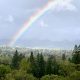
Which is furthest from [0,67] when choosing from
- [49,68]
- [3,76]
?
[49,68]

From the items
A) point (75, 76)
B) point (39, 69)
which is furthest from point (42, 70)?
point (75, 76)

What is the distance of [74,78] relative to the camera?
381 feet

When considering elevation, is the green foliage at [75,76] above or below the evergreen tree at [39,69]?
below

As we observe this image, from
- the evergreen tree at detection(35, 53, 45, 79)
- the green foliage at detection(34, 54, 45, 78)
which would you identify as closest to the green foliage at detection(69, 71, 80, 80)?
the evergreen tree at detection(35, 53, 45, 79)

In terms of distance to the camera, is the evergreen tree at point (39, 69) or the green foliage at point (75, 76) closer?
the green foliage at point (75, 76)

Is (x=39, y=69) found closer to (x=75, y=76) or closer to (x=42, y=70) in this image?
(x=42, y=70)

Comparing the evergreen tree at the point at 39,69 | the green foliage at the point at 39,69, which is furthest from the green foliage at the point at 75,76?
the green foliage at the point at 39,69

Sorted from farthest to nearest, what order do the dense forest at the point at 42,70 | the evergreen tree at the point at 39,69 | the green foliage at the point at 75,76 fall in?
the evergreen tree at the point at 39,69 → the dense forest at the point at 42,70 → the green foliage at the point at 75,76

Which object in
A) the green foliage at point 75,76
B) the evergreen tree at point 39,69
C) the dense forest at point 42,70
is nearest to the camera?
the green foliage at point 75,76

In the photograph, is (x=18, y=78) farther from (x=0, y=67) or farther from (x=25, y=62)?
(x=25, y=62)

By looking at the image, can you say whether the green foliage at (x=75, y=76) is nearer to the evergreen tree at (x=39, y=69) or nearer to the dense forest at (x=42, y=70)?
the dense forest at (x=42, y=70)

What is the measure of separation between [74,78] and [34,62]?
30.9 metres

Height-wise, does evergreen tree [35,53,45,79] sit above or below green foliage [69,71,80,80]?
above

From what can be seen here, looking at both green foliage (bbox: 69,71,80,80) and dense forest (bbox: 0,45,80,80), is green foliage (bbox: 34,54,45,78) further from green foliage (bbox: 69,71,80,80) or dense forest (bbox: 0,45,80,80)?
green foliage (bbox: 69,71,80,80)
